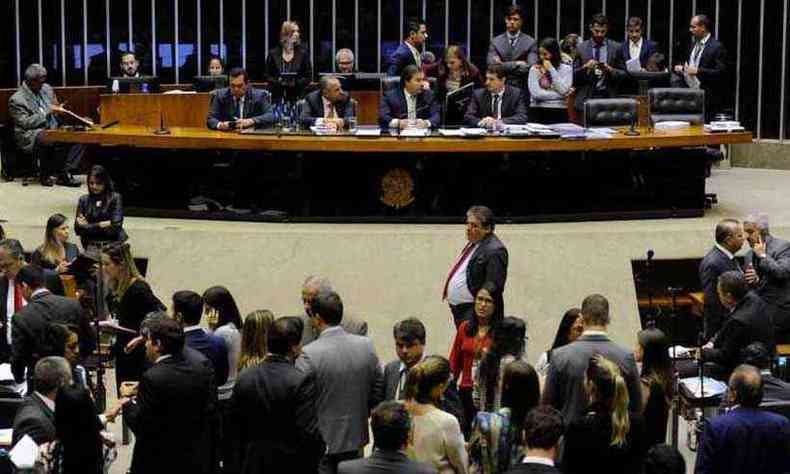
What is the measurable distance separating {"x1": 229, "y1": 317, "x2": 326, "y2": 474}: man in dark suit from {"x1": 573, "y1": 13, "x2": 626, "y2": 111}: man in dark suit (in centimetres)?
973

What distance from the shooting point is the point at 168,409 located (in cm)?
939

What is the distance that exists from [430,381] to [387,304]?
6.26 m

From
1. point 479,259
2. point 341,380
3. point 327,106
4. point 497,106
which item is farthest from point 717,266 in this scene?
point 327,106

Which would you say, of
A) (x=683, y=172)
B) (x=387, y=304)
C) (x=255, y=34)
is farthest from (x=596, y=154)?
(x=255, y=34)

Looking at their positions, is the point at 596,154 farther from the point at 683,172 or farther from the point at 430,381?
the point at 430,381

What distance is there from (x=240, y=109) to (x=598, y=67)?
4.02 metres

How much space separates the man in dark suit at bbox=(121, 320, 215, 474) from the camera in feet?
30.7

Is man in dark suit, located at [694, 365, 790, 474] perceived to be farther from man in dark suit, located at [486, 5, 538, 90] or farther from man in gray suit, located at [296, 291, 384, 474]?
man in dark suit, located at [486, 5, 538, 90]

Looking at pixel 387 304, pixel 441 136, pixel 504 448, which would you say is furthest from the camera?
pixel 441 136

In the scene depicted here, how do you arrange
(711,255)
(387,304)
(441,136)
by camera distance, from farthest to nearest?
1. (441,136)
2. (387,304)
3. (711,255)

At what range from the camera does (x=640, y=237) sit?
52.3 feet

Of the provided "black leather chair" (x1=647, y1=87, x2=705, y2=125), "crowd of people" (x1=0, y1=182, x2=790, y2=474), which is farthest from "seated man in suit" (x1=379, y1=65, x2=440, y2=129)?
"crowd of people" (x1=0, y1=182, x2=790, y2=474)

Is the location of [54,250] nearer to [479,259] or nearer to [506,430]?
[479,259]

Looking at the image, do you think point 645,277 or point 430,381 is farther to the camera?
point 645,277
